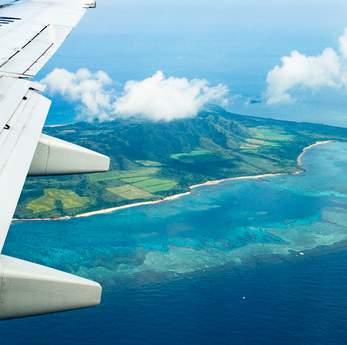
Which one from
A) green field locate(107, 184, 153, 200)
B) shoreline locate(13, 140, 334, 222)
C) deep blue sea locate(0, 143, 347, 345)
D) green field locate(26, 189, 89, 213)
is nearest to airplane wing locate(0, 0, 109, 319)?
deep blue sea locate(0, 143, 347, 345)

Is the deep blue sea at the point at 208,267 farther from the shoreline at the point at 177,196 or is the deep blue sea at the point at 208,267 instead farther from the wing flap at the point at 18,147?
the wing flap at the point at 18,147

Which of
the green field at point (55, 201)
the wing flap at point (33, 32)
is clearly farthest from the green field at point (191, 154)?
the wing flap at point (33, 32)

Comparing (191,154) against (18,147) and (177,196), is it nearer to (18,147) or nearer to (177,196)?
(177,196)

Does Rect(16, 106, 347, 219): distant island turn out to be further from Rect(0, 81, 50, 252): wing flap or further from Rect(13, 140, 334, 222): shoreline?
Rect(0, 81, 50, 252): wing flap

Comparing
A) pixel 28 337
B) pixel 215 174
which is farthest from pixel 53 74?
pixel 28 337

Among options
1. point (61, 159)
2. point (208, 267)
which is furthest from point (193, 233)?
point (61, 159)

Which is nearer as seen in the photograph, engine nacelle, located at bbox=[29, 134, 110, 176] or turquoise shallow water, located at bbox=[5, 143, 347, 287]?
engine nacelle, located at bbox=[29, 134, 110, 176]
